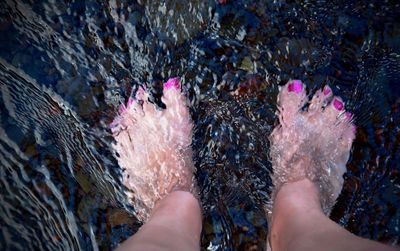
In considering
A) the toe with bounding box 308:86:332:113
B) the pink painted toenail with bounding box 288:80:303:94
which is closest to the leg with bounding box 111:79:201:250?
the pink painted toenail with bounding box 288:80:303:94

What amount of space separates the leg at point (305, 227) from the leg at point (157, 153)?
382mm

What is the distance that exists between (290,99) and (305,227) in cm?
83

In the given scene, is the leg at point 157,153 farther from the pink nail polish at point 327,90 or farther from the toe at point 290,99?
the pink nail polish at point 327,90

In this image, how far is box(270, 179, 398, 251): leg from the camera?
1.43m

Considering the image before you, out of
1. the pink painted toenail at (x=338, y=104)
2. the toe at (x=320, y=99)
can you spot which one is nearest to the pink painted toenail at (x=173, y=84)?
the toe at (x=320, y=99)

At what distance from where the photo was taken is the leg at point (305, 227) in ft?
4.70

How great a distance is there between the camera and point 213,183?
7.26 feet

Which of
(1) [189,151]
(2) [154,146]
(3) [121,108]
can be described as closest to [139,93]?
(3) [121,108]

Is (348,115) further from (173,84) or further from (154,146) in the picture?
(154,146)

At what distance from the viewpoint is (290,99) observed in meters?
2.36

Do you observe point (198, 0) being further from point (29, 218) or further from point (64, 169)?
point (29, 218)

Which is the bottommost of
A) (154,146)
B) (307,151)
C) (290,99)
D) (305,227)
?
(305,227)

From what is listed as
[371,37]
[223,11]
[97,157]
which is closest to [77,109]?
[97,157]

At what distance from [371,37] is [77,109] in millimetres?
1606
